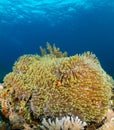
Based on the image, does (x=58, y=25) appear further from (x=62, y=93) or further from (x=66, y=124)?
(x=66, y=124)

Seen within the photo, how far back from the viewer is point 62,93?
342 centimetres

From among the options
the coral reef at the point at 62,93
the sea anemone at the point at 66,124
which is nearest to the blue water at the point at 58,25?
the coral reef at the point at 62,93

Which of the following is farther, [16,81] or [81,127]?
[16,81]

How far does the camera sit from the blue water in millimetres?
35906

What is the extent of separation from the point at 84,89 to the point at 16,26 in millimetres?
47392

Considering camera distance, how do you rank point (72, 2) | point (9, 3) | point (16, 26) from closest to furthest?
point (9, 3)
point (72, 2)
point (16, 26)

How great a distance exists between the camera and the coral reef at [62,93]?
3402mm

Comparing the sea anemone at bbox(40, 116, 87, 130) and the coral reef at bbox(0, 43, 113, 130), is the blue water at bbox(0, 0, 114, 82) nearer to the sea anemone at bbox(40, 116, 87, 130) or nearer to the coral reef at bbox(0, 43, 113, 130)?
the coral reef at bbox(0, 43, 113, 130)

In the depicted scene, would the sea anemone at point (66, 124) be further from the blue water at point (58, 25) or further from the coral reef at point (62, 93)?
the blue water at point (58, 25)

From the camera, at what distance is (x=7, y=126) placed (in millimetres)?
3754

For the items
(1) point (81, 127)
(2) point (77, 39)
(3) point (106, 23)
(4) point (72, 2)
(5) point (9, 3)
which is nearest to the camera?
(1) point (81, 127)

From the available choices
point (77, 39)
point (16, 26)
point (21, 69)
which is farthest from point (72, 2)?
point (77, 39)

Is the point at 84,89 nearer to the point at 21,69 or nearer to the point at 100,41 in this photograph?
the point at 21,69

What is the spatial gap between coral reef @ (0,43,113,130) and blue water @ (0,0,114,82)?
23769 mm
